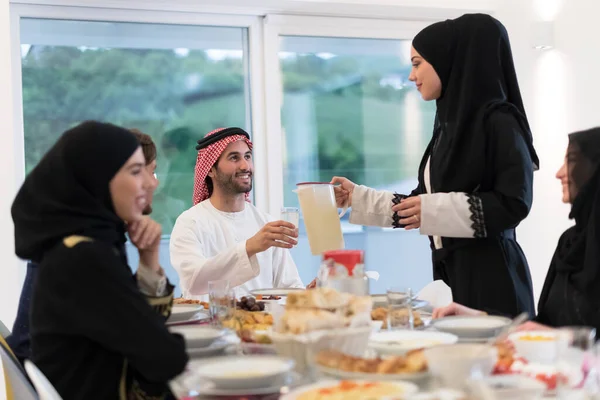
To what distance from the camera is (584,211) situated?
214 cm

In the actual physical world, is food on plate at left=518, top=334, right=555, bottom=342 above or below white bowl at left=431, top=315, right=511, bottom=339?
above

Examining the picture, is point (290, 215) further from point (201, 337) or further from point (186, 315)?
point (201, 337)

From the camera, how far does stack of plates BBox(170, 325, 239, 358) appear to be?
1909 mm

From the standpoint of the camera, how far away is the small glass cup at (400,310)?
2.12m

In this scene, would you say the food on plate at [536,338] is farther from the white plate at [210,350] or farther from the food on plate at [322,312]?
the white plate at [210,350]

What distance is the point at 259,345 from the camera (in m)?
1.89

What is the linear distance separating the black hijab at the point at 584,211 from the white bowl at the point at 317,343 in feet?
2.42

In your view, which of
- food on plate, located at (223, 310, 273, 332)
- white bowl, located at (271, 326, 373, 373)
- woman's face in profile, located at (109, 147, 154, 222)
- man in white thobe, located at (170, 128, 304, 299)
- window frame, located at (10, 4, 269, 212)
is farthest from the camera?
window frame, located at (10, 4, 269, 212)

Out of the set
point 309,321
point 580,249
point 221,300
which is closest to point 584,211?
point 580,249

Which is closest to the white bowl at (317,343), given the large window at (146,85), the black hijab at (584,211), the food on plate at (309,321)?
the food on plate at (309,321)

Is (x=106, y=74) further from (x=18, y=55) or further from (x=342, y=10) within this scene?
(x=342, y=10)

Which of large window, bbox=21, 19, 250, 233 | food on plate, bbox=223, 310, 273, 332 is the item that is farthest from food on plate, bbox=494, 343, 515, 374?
large window, bbox=21, 19, 250, 233

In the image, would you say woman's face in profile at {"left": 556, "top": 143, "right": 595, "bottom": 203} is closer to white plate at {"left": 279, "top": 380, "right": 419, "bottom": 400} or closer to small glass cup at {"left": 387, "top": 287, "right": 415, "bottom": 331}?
small glass cup at {"left": 387, "top": 287, "right": 415, "bottom": 331}

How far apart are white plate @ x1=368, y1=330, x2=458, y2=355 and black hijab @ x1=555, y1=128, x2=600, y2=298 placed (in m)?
0.46
